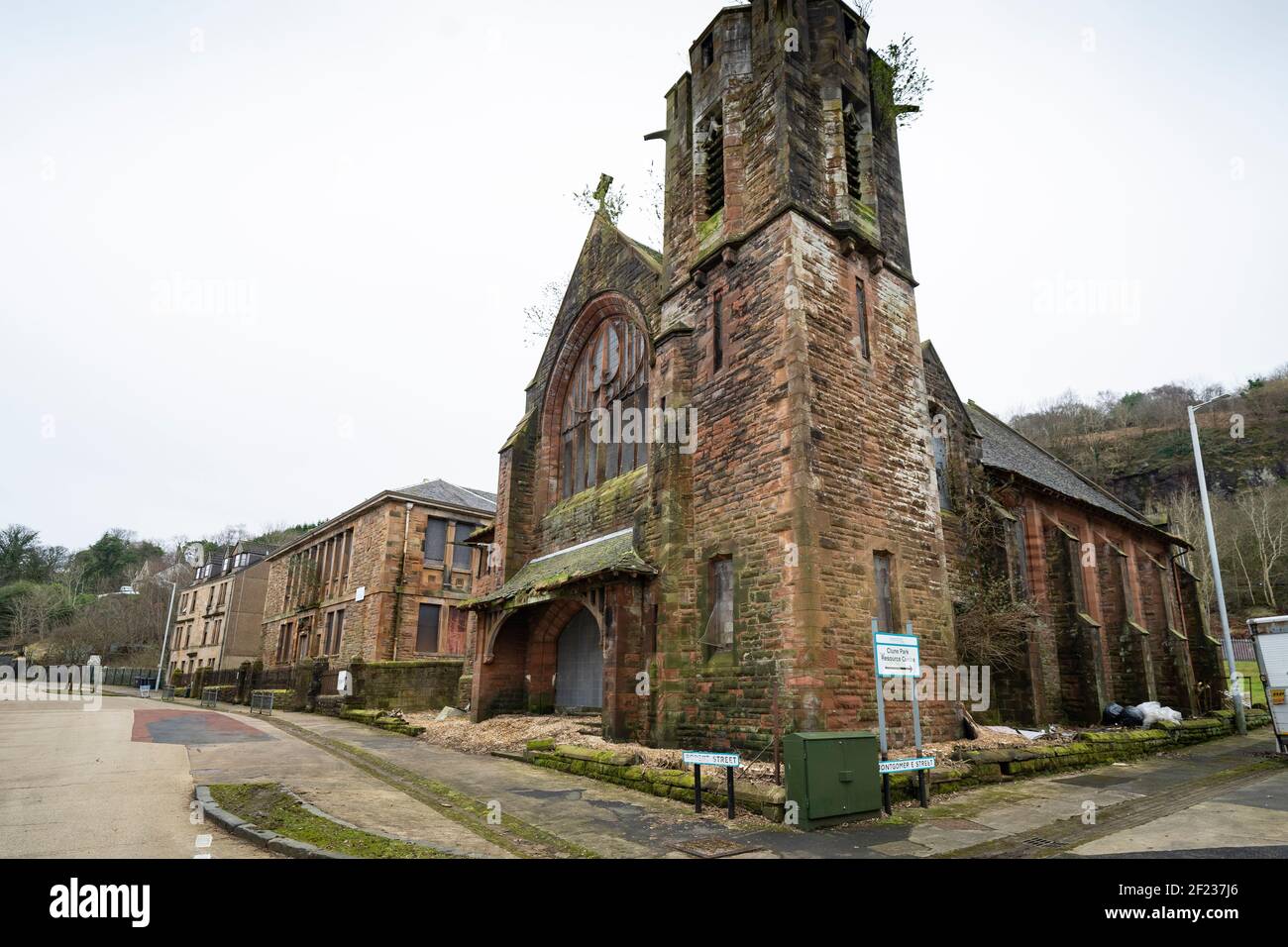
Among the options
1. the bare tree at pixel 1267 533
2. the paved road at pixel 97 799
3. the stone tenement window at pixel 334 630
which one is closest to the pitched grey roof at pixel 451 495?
the stone tenement window at pixel 334 630

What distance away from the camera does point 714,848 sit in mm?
6902

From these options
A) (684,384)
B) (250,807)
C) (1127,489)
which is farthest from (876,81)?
(1127,489)

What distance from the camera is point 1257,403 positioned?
208ft

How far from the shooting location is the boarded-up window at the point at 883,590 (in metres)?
11.7

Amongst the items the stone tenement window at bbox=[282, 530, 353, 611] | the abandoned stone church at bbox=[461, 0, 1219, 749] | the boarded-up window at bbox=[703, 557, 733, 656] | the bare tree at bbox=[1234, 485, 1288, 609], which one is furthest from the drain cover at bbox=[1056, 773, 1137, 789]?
the bare tree at bbox=[1234, 485, 1288, 609]

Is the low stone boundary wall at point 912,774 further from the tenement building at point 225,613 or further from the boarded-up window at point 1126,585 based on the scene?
the tenement building at point 225,613

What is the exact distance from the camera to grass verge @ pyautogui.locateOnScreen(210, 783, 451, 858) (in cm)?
600

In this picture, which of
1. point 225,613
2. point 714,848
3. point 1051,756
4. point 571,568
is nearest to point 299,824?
point 714,848

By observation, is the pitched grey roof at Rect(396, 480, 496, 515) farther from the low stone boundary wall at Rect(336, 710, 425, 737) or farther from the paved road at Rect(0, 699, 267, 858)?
the paved road at Rect(0, 699, 267, 858)

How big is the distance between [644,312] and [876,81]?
7.30m

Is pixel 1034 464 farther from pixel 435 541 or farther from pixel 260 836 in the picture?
pixel 260 836

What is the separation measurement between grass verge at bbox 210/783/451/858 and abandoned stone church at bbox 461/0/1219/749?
5.85 metres

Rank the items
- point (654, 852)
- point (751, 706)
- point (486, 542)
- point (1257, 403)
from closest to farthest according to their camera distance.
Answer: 1. point (654, 852)
2. point (751, 706)
3. point (486, 542)
4. point (1257, 403)
